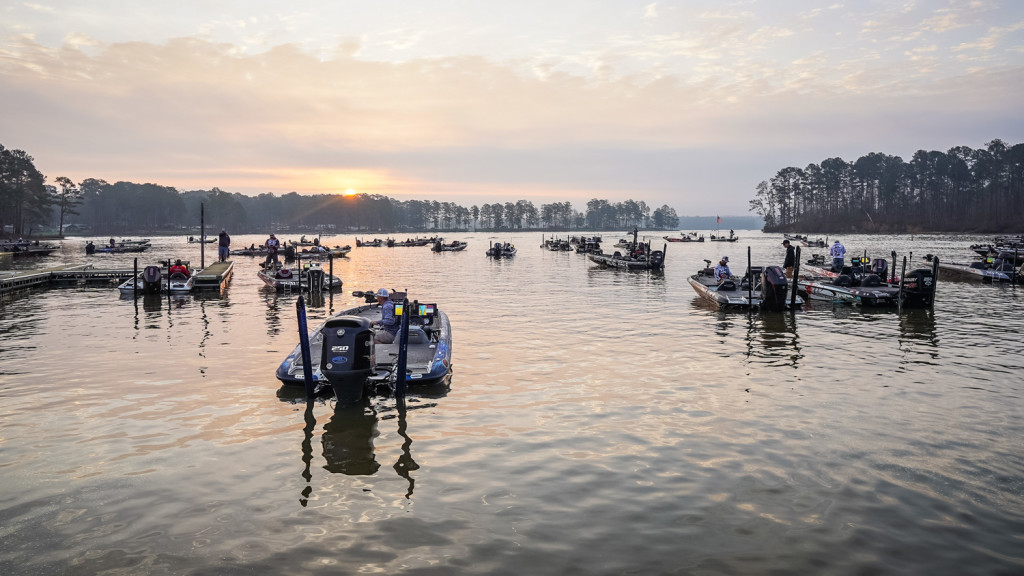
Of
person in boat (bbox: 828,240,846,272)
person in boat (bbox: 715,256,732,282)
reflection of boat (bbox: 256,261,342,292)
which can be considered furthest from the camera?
person in boat (bbox: 828,240,846,272)

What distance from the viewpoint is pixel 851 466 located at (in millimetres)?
10055

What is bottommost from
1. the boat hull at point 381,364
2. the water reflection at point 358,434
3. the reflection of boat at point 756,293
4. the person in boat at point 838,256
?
the water reflection at point 358,434

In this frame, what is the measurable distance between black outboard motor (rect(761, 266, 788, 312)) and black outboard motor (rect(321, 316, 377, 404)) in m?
20.8

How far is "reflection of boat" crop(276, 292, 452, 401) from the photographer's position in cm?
1279

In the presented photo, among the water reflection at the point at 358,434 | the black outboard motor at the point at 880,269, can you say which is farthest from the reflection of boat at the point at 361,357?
the black outboard motor at the point at 880,269

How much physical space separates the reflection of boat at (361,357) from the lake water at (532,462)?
561 millimetres

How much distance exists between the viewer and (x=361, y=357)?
510 inches

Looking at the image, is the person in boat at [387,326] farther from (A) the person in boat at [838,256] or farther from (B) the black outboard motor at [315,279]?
(A) the person in boat at [838,256]

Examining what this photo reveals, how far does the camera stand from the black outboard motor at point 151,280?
35.0 metres

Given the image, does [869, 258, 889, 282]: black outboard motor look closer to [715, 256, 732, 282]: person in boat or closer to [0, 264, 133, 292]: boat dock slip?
[715, 256, 732, 282]: person in boat

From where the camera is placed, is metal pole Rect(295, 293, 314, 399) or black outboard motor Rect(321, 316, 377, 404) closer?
black outboard motor Rect(321, 316, 377, 404)

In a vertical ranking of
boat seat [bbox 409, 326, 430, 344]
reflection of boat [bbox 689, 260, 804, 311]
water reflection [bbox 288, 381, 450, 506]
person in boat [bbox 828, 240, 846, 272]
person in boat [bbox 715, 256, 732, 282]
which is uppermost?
person in boat [bbox 828, 240, 846, 272]

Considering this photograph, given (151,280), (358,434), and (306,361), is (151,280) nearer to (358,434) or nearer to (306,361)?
(306,361)

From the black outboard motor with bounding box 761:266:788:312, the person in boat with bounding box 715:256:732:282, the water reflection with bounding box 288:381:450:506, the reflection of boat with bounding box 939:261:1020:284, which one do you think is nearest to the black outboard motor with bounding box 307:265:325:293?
the person in boat with bounding box 715:256:732:282
